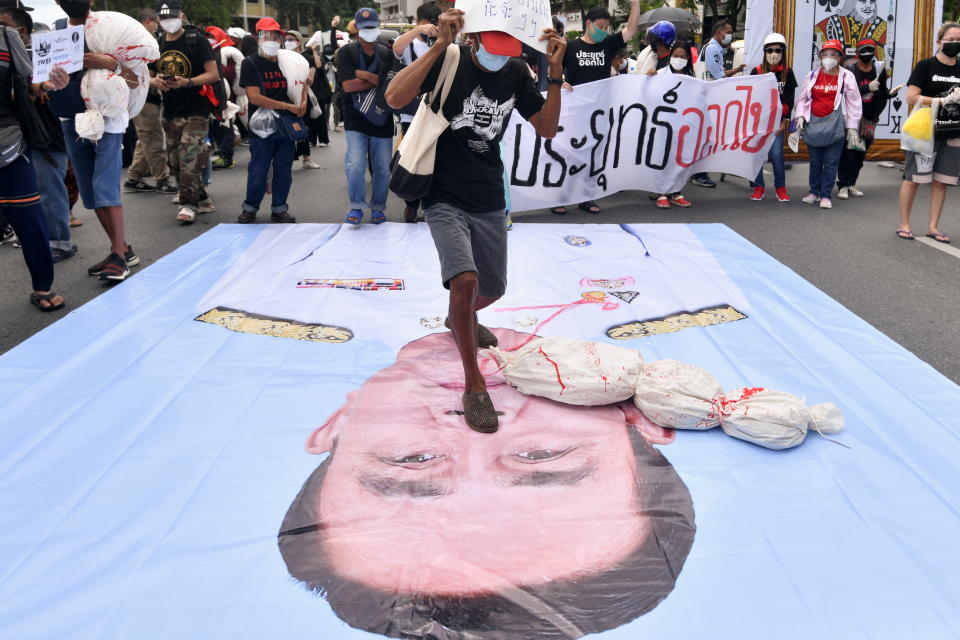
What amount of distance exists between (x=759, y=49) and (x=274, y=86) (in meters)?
6.40

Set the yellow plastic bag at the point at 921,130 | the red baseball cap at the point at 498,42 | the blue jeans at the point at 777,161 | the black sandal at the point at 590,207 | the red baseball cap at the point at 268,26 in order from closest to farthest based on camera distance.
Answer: the red baseball cap at the point at 498,42, the yellow plastic bag at the point at 921,130, the red baseball cap at the point at 268,26, the black sandal at the point at 590,207, the blue jeans at the point at 777,161

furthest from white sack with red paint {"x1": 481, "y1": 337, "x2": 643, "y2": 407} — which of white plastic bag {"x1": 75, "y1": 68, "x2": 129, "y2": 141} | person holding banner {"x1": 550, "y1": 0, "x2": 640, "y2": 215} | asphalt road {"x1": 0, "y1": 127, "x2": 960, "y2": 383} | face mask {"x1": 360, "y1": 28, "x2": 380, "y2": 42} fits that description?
person holding banner {"x1": 550, "y1": 0, "x2": 640, "y2": 215}

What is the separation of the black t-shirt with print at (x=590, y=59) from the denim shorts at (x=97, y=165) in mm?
4511

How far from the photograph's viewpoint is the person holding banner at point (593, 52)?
7.82m

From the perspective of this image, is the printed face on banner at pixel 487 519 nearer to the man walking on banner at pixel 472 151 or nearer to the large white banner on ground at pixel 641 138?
the man walking on banner at pixel 472 151

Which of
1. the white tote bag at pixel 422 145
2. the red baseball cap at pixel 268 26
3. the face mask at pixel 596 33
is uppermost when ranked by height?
the face mask at pixel 596 33

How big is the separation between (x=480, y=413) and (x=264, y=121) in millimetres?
4494

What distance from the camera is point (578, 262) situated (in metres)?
5.52

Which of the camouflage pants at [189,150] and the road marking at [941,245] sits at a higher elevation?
the camouflage pants at [189,150]

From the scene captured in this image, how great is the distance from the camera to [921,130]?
6242 mm

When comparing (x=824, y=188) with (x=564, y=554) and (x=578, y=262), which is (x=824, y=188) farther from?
(x=564, y=554)

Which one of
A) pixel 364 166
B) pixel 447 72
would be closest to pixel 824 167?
pixel 364 166

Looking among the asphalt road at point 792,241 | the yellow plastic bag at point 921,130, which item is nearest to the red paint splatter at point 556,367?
the asphalt road at point 792,241

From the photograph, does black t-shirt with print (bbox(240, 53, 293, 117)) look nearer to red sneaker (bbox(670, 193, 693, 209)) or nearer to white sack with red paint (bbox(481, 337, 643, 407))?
red sneaker (bbox(670, 193, 693, 209))
